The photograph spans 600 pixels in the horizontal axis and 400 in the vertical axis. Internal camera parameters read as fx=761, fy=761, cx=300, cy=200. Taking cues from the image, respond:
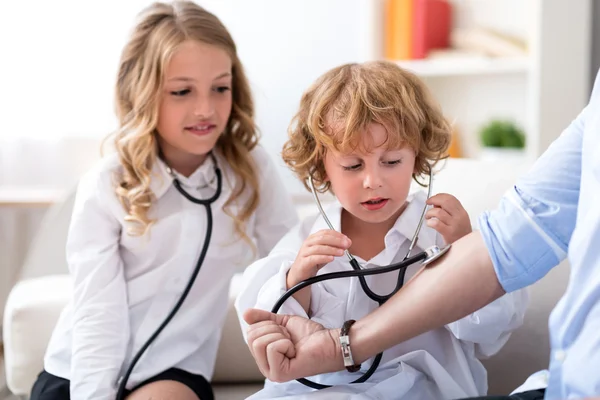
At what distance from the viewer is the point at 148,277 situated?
1.57 meters

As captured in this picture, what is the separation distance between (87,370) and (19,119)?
6.90ft

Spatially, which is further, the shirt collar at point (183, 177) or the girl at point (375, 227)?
the shirt collar at point (183, 177)

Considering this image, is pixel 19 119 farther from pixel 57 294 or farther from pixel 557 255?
pixel 557 255

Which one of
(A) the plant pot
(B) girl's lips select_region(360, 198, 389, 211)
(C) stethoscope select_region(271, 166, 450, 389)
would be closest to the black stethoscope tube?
(C) stethoscope select_region(271, 166, 450, 389)

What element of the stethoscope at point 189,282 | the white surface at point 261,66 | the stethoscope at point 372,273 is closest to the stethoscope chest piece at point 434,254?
the stethoscope at point 372,273

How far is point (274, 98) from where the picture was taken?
136 inches

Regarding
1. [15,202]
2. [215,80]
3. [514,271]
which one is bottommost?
[15,202]

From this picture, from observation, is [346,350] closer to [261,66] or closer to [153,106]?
[153,106]

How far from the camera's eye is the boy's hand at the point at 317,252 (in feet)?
3.64

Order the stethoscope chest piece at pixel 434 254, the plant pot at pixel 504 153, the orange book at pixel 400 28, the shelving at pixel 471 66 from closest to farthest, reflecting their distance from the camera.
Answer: the stethoscope chest piece at pixel 434 254 < the shelving at pixel 471 66 < the plant pot at pixel 504 153 < the orange book at pixel 400 28

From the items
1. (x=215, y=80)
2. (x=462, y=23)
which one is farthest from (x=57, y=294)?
(x=462, y=23)

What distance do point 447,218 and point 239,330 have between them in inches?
27.4

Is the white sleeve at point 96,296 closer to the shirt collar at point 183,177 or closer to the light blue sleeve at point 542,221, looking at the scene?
the shirt collar at point 183,177

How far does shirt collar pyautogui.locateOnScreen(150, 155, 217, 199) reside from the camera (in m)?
1.58
